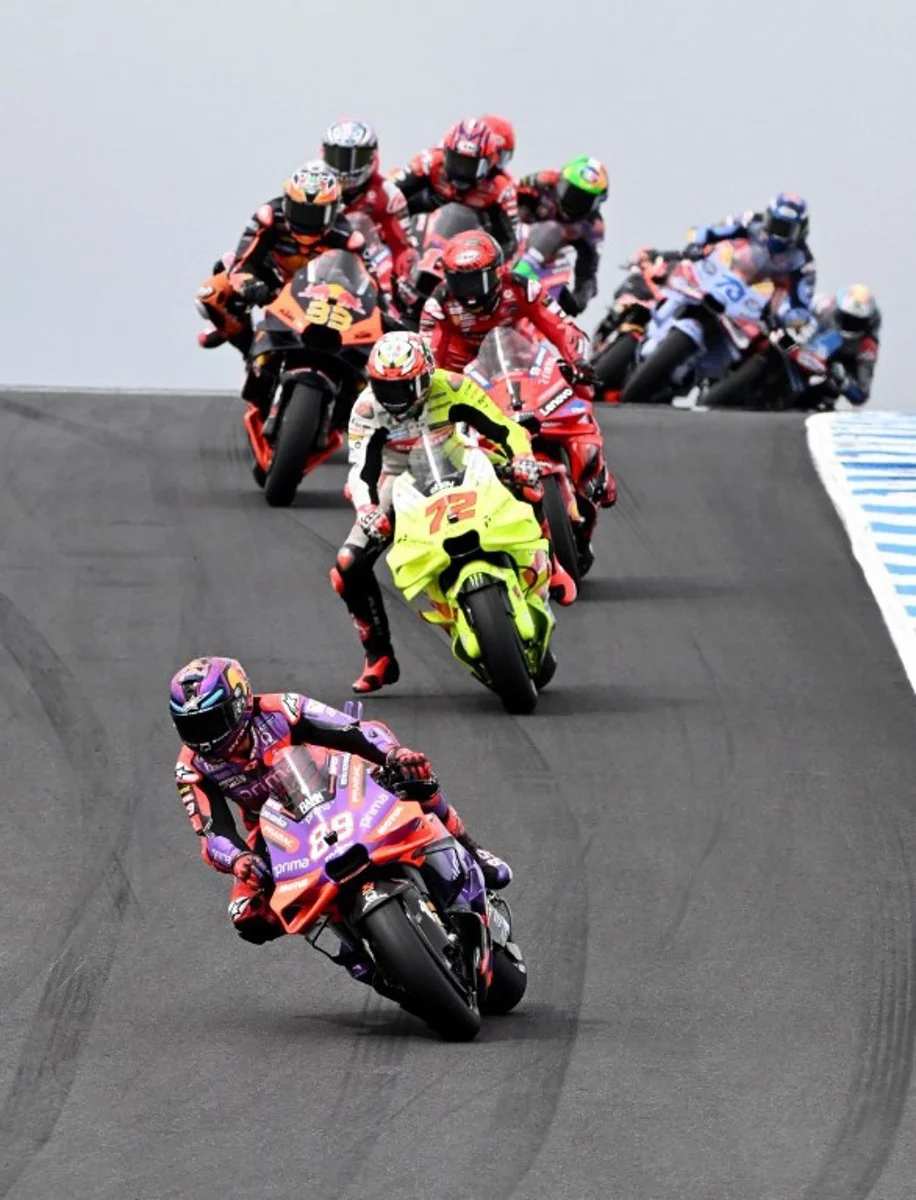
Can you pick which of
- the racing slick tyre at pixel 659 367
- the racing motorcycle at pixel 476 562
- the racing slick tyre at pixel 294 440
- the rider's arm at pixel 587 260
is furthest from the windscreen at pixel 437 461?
the rider's arm at pixel 587 260

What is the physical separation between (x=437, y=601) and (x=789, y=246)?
405 inches

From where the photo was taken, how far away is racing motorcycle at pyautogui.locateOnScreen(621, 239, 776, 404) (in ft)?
71.7

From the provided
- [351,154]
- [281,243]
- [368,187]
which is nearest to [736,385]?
[368,187]

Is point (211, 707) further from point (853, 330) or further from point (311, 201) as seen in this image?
point (853, 330)

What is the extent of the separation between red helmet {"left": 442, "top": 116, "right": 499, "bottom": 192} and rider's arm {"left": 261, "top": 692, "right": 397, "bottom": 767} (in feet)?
37.3

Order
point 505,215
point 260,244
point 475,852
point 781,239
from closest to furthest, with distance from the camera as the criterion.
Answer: point 475,852 < point 260,244 < point 505,215 < point 781,239

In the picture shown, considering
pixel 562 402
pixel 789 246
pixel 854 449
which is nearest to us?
pixel 562 402

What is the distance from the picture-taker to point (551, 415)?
15.1m

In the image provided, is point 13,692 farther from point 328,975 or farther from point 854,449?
point 854,449

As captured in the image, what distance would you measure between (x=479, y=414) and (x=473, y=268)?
1559 millimetres

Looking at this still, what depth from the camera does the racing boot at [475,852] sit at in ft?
28.7

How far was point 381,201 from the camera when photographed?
63.4 ft

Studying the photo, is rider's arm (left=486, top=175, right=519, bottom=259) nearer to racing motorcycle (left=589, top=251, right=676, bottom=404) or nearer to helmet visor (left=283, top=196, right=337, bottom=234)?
helmet visor (left=283, top=196, right=337, bottom=234)

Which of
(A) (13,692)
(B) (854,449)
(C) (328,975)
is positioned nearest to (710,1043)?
(C) (328,975)
